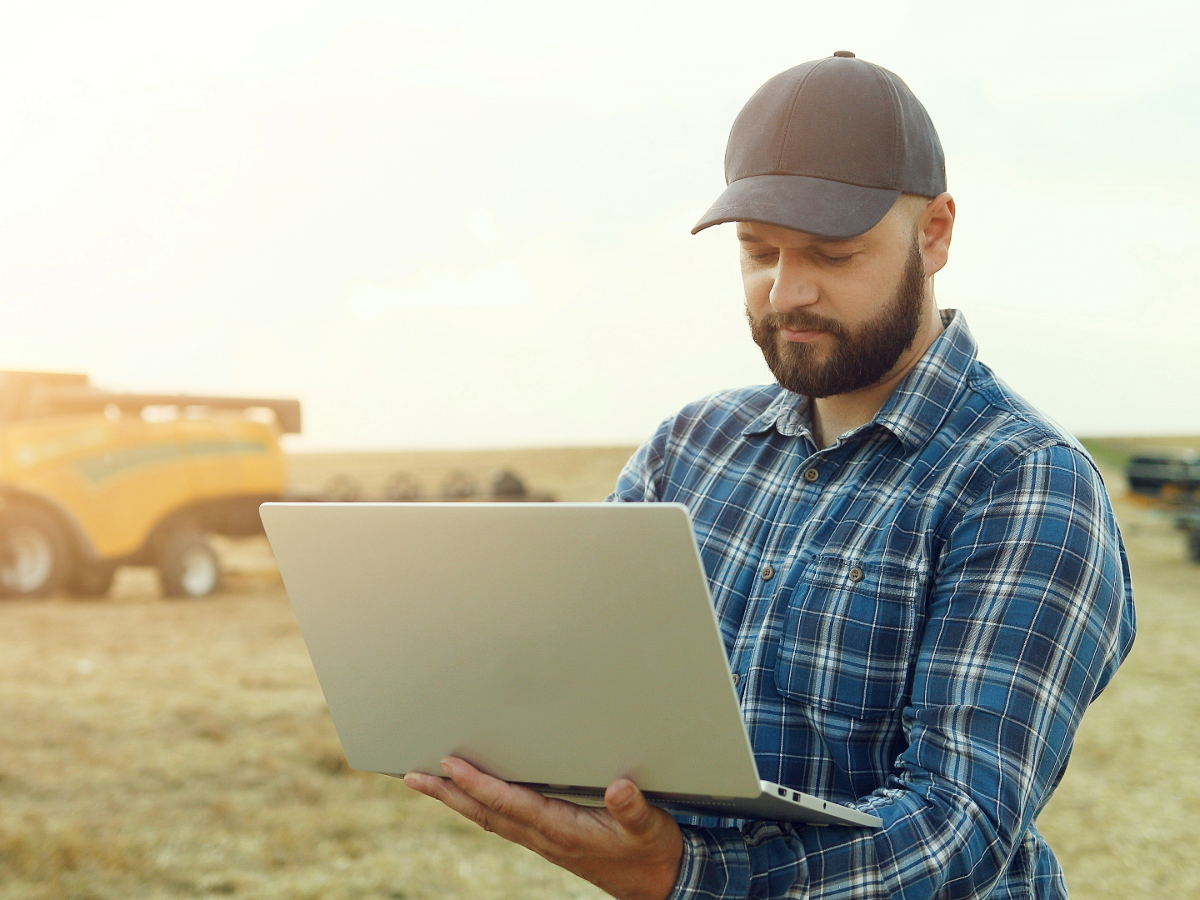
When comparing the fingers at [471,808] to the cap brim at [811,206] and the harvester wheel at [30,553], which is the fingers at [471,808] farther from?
the harvester wheel at [30,553]

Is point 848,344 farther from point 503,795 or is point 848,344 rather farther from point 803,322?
point 503,795

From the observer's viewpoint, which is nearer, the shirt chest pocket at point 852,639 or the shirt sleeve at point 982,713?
the shirt sleeve at point 982,713

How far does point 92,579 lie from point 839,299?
8211mm

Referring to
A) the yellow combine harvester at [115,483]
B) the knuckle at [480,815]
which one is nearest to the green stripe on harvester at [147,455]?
the yellow combine harvester at [115,483]

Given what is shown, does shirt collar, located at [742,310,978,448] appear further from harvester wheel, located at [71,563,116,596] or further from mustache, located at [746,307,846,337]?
harvester wheel, located at [71,563,116,596]

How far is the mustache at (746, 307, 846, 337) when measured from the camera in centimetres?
138

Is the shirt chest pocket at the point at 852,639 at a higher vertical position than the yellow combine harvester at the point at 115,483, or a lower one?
higher

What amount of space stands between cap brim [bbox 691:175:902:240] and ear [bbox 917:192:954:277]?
3.8 inches

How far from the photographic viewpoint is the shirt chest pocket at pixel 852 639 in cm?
126

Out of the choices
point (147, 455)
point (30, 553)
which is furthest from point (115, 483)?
point (30, 553)

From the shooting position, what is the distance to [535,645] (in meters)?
1.06

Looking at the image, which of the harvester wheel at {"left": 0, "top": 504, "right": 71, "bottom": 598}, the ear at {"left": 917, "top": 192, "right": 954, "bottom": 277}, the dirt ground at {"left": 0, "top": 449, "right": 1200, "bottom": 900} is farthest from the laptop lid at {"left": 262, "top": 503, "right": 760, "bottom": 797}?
the harvester wheel at {"left": 0, "top": 504, "right": 71, "bottom": 598}

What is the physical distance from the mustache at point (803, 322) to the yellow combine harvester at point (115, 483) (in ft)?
25.1

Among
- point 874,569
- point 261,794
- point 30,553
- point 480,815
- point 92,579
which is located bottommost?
point 92,579
